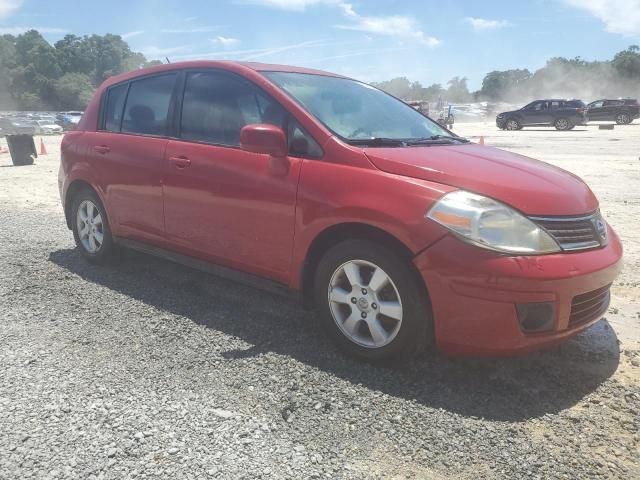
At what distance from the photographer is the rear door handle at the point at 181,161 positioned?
3.92 meters

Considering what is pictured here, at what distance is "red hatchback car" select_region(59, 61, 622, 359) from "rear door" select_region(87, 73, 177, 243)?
0.02 metres

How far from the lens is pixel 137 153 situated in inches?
171

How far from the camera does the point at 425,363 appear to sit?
315 centimetres

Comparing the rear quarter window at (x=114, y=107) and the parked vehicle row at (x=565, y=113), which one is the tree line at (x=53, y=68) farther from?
the rear quarter window at (x=114, y=107)

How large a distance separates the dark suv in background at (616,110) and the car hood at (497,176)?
116ft

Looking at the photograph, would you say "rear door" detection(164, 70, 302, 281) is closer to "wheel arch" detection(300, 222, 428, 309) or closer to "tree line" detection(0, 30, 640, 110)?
"wheel arch" detection(300, 222, 428, 309)

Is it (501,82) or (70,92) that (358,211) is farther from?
(501,82)

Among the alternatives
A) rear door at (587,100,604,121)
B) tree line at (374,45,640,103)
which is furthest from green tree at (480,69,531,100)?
rear door at (587,100,604,121)

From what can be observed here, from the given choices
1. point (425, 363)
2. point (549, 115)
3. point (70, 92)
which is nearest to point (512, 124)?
point (549, 115)

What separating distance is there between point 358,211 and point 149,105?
96.4 inches

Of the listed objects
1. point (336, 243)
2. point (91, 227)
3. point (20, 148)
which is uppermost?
point (336, 243)

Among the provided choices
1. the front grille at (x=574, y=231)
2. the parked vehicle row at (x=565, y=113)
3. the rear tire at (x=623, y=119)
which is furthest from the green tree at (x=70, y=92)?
the front grille at (x=574, y=231)

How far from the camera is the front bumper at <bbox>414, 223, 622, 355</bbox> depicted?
8.66ft

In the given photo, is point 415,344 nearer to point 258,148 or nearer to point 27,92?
point 258,148
